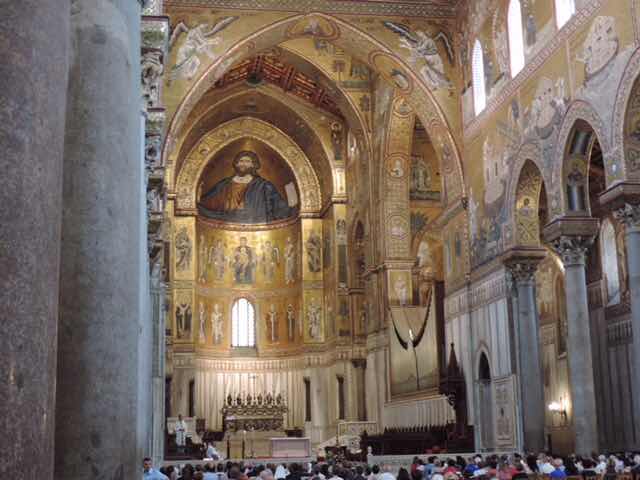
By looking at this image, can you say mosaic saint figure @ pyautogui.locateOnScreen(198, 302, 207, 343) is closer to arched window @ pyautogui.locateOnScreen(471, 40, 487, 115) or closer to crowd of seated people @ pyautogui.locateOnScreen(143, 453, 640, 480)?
arched window @ pyautogui.locateOnScreen(471, 40, 487, 115)

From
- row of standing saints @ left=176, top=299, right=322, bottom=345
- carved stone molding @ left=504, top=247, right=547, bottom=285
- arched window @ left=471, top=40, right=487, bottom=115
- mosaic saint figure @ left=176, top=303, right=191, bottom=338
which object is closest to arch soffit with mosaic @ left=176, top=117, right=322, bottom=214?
row of standing saints @ left=176, top=299, right=322, bottom=345

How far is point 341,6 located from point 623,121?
1210 centimetres

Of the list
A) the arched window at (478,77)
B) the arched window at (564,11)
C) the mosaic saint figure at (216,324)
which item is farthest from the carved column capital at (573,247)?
the mosaic saint figure at (216,324)

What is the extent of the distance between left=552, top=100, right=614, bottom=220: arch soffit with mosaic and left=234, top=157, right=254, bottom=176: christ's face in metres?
23.3

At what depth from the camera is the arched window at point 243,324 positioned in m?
41.9

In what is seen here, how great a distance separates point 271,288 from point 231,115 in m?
8.29

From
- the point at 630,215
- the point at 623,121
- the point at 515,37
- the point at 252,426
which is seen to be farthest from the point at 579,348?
the point at 252,426

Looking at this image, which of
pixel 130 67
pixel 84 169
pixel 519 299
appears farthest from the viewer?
pixel 519 299

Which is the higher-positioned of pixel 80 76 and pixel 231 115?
pixel 231 115

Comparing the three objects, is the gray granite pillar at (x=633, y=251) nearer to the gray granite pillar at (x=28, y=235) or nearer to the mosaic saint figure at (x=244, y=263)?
the gray granite pillar at (x=28, y=235)

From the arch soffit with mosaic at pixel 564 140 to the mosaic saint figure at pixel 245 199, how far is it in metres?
22.8

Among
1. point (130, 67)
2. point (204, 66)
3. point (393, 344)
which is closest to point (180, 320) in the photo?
point (393, 344)

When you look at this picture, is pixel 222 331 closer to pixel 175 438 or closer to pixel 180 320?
pixel 180 320

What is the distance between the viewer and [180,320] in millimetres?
37500
